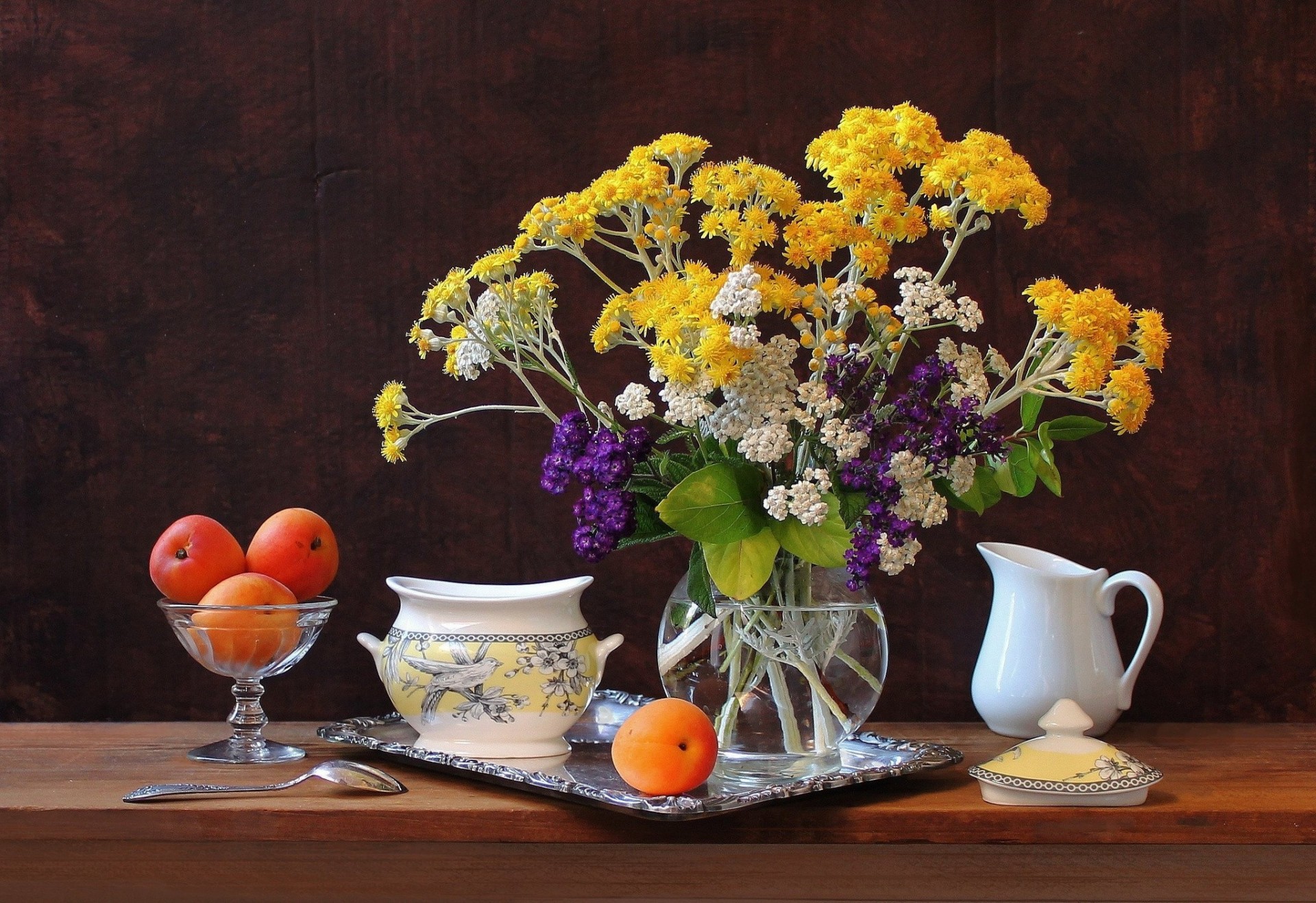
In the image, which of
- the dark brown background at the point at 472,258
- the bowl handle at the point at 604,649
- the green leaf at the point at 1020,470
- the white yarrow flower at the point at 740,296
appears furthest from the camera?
the dark brown background at the point at 472,258

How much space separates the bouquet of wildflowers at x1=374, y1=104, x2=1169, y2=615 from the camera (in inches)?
35.5

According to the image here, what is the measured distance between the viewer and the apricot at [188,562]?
3.54ft

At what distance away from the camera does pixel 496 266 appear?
3.13 ft

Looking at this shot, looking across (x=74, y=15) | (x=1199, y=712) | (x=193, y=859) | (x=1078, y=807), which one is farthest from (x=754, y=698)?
(x=74, y=15)

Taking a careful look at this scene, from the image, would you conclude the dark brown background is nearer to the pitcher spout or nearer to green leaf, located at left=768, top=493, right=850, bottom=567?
the pitcher spout

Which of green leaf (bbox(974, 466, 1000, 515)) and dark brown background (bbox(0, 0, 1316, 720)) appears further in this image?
dark brown background (bbox(0, 0, 1316, 720))

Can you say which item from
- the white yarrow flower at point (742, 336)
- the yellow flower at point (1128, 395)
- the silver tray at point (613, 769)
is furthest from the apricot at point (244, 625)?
the yellow flower at point (1128, 395)

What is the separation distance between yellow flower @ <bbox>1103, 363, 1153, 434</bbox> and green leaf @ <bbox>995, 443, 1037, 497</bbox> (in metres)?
0.08

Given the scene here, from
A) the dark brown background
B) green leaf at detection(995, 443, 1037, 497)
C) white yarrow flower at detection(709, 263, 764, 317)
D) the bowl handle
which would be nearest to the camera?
white yarrow flower at detection(709, 263, 764, 317)

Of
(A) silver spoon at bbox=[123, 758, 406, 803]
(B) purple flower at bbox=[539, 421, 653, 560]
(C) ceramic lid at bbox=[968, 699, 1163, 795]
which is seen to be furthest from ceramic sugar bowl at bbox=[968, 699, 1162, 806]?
(A) silver spoon at bbox=[123, 758, 406, 803]

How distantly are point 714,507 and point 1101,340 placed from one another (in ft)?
0.99

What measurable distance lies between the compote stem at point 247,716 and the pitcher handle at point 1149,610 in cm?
76

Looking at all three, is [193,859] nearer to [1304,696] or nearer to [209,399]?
[209,399]

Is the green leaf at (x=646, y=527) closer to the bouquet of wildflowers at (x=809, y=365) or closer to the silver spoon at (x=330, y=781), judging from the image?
the bouquet of wildflowers at (x=809, y=365)
